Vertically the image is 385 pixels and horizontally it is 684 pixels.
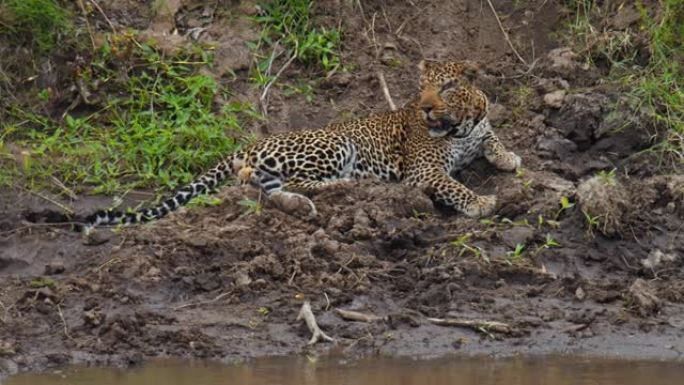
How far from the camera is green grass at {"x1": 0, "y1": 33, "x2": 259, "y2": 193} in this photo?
41.0 ft

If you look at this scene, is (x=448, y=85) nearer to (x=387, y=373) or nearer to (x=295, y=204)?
(x=295, y=204)

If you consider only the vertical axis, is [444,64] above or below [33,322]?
above

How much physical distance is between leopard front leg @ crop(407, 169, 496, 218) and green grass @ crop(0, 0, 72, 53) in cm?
303

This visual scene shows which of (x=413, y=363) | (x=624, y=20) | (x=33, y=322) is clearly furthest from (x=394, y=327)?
(x=624, y=20)

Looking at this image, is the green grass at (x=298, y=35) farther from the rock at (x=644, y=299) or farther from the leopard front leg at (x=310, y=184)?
the rock at (x=644, y=299)

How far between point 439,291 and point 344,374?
1.24 meters

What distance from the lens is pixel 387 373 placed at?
9711 millimetres

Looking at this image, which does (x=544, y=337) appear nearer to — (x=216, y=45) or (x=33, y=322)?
(x=33, y=322)

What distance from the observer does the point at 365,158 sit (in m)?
13.0

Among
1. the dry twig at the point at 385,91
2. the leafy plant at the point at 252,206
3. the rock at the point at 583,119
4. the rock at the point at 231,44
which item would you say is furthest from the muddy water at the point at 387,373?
the rock at the point at 231,44

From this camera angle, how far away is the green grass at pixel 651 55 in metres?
12.9

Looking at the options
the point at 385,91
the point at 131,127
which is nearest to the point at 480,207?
the point at 385,91

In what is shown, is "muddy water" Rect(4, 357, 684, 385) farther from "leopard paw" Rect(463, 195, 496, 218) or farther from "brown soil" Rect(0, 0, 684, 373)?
"leopard paw" Rect(463, 195, 496, 218)

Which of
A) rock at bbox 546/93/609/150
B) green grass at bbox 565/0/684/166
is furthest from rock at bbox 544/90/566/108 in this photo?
green grass at bbox 565/0/684/166
